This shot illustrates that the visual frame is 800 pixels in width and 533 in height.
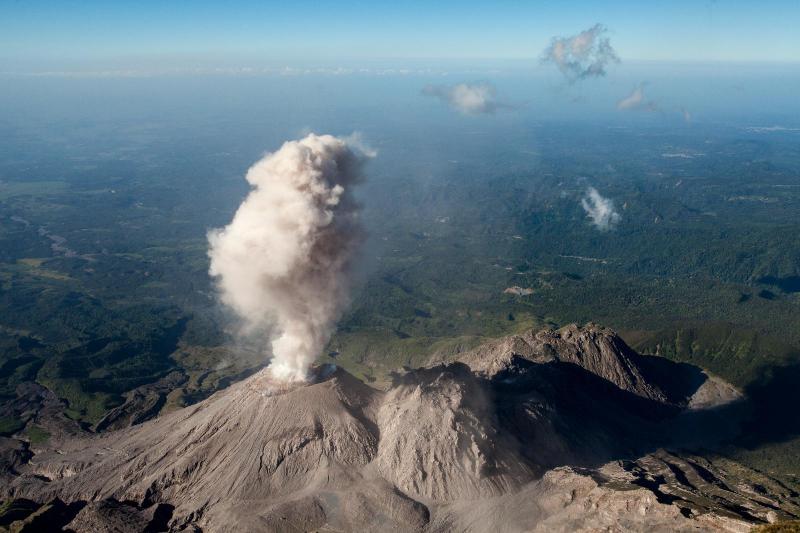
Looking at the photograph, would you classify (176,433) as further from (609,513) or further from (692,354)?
(692,354)

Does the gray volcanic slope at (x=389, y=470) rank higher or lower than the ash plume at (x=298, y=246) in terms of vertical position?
lower

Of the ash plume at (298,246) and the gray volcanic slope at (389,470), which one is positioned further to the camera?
the ash plume at (298,246)

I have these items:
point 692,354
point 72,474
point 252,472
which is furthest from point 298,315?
point 692,354

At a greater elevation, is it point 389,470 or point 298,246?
point 298,246

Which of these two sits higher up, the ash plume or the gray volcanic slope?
the ash plume

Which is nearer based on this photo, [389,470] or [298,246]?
[389,470]
